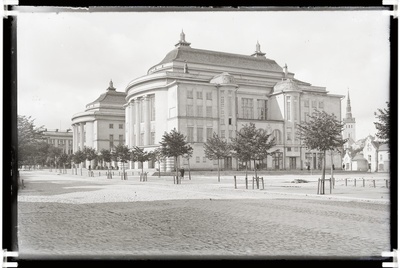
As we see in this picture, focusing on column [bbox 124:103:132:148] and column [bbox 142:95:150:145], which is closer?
column [bbox 142:95:150:145]

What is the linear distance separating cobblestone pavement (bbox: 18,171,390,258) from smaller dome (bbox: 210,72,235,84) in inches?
1686

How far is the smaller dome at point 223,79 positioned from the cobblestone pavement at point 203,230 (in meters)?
42.8

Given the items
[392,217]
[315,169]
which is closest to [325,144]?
[392,217]

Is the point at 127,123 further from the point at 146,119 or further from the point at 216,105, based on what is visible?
the point at 216,105

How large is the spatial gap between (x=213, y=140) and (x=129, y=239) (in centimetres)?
3549

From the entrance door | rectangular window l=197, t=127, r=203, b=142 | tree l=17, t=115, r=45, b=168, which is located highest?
rectangular window l=197, t=127, r=203, b=142

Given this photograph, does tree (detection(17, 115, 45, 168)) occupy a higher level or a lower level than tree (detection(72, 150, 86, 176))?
higher

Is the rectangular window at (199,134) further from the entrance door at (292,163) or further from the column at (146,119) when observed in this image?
the entrance door at (292,163)

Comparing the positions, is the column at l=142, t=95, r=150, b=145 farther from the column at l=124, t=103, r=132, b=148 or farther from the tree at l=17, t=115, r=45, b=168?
the tree at l=17, t=115, r=45, b=168

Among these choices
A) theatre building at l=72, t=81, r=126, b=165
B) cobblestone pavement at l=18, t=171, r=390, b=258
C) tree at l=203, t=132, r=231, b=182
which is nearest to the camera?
cobblestone pavement at l=18, t=171, r=390, b=258

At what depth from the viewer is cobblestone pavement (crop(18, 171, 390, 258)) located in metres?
10.9

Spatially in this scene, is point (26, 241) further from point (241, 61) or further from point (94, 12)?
point (241, 61)

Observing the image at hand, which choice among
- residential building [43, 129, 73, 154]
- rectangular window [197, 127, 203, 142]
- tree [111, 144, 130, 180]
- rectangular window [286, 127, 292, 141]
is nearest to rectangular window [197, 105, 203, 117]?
rectangular window [197, 127, 203, 142]

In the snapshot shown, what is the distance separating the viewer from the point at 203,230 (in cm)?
1290
